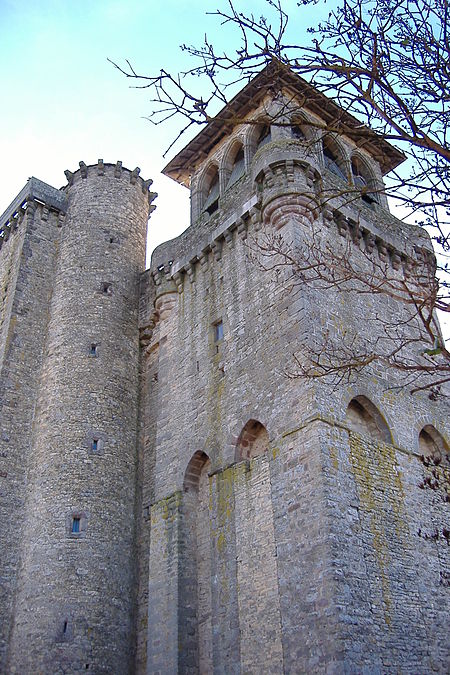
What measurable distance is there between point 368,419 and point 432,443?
1918mm

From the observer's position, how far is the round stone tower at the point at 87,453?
1208 cm

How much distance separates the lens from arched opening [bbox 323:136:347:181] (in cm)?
1628

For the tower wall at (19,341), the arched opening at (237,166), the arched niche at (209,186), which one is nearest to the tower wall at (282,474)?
the arched opening at (237,166)

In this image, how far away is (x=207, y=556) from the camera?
11812 mm

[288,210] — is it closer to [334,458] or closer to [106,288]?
[334,458]

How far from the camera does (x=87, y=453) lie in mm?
13805

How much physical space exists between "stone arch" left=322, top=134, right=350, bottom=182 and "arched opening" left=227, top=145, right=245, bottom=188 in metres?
2.03

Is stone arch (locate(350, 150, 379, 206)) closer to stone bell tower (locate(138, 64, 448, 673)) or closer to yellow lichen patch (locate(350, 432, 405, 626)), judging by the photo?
stone bell tower (locate(138, 64, 448, 673))

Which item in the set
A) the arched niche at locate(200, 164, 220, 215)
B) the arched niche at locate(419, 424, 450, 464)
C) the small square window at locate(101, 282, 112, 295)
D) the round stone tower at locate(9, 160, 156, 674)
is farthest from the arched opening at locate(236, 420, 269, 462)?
the arched niche at locate(200, 164, 220, 215)

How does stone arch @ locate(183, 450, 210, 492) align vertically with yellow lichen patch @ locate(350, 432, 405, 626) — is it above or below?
above

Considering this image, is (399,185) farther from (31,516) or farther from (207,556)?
(31,516)

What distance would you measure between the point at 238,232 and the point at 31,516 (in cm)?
710

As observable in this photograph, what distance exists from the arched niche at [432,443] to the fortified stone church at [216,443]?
0.13 ft

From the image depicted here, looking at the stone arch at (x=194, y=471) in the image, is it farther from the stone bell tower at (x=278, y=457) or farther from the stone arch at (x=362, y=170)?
the stone arch at (x=362, y=170)
